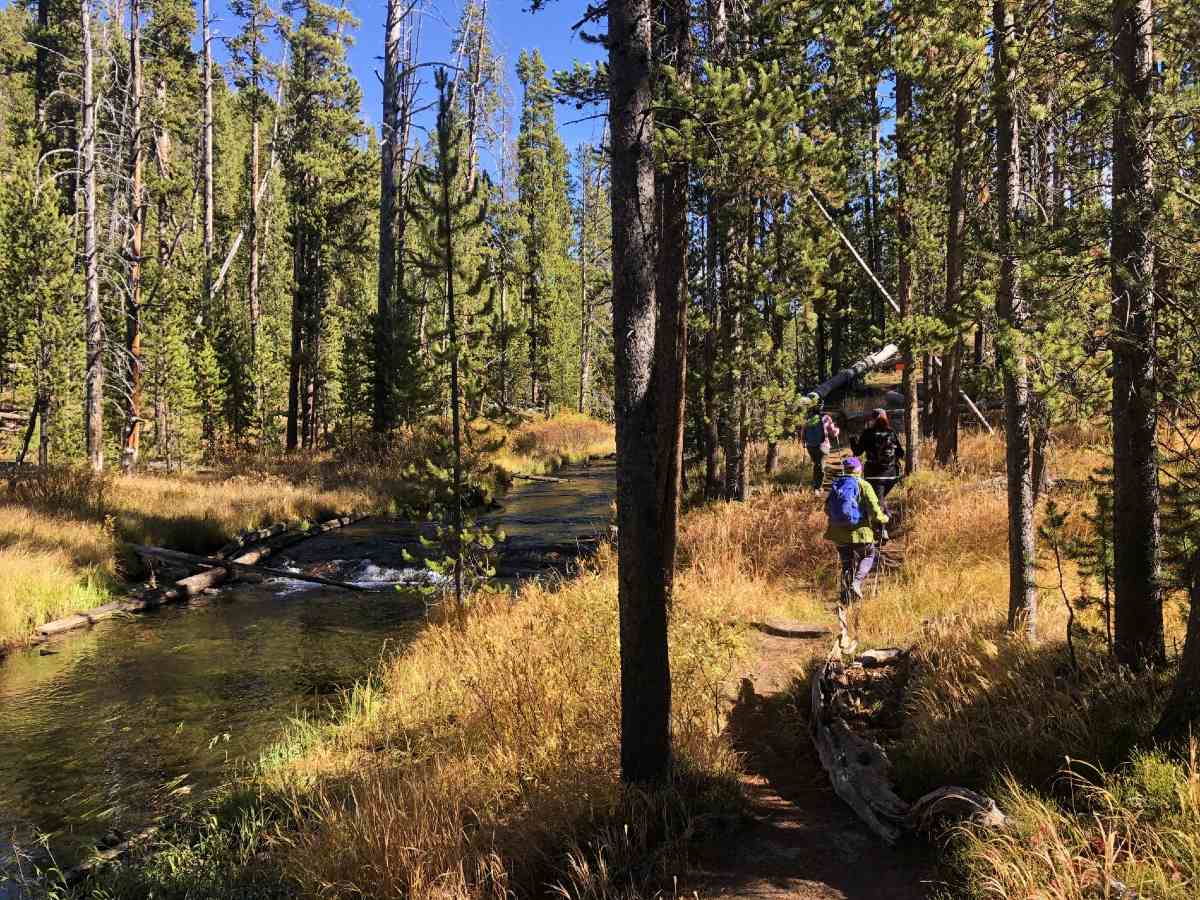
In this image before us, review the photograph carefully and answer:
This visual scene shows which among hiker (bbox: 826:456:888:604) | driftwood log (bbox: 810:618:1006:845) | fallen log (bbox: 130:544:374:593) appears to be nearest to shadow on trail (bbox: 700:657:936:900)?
driftwood log (bbox: 810:618:1006:845)

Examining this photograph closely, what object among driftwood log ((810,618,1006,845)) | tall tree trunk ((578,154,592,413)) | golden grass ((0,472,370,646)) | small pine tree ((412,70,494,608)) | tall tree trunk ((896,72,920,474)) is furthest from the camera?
tall tree trunk ((578,154,592,413))

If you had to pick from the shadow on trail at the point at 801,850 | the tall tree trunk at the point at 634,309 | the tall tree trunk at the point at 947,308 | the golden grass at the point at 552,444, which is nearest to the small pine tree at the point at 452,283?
the tall tree trunk at the point at 634,309

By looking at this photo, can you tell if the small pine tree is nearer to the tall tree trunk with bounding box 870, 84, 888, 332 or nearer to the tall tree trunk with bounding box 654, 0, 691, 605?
the tall tree trunk with bounding box 654, 0, 691, 605

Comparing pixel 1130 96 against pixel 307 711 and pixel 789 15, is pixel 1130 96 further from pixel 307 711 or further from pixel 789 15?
pixel 307 711

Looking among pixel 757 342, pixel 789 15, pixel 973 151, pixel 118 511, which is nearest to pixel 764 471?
pixel 757 342

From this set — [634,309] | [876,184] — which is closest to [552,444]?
[876,184]

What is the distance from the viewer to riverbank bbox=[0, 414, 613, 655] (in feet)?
33.4

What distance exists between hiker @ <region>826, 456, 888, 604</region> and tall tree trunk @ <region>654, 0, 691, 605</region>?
6.11ft

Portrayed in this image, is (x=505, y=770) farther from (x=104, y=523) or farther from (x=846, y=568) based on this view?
(x=104, y=523)

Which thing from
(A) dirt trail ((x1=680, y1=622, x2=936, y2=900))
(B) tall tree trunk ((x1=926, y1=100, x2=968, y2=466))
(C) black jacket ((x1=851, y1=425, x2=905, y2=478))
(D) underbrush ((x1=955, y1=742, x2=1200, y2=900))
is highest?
(B) tall tree trunk ((x1=926, y1=100, x2=968, y2=466))

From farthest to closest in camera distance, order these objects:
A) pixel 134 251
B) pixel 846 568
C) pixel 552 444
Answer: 1. pixel 552 444
2. pixel 134 251
3. pixel 846 568

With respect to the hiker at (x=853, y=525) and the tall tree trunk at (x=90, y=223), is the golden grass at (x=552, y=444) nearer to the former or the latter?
the tall tree trunk at (x=90, y=223)

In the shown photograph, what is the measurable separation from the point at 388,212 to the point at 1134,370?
729 inches

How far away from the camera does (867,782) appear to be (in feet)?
14.8
